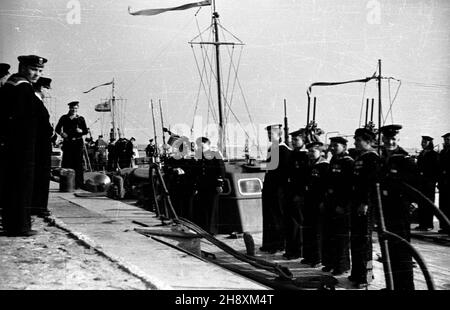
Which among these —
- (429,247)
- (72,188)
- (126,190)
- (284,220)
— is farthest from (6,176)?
(126,190)

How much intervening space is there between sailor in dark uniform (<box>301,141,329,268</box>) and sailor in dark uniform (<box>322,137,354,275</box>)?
0.66 ft

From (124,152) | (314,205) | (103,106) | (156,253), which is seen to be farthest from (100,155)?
(156,253)

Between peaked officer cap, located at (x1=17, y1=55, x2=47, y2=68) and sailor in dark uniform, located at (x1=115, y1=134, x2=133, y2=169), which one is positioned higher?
peaked officer cap, located at (x1=17, y1=55, x2=47, y2=68)

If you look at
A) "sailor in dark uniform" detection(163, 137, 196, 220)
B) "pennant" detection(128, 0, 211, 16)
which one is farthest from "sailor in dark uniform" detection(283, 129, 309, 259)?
"pennant" detection(128, 0, 211, 16)

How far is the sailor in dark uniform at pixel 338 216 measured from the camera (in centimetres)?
605

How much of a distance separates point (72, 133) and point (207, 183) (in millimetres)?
2707

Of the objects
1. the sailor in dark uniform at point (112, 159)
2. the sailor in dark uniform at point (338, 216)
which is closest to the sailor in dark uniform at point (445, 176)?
the sailor in dark uniform at point (338, 216)

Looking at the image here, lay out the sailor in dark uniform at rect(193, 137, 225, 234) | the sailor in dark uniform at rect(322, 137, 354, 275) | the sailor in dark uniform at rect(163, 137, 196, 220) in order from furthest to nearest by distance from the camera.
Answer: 1. the sailor in dark uniform at rect(163, 137, 196, 220)
2. the sailor in dark uniform at rect(193, 137, 225, 234)
3. the sailor in dark uniform at rect(322, 137, 354, 275)

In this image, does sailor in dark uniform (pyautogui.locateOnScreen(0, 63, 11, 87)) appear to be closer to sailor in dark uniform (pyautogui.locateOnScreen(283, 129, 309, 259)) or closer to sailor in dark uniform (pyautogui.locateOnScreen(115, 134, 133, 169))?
sailor in dark uniform (pyautogui.locateOnScreen(283, 129, 309, 259))

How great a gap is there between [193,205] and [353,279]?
4.30 m

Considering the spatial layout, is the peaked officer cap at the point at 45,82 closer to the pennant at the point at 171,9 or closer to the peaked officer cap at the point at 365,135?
the peaked officer cap at the point at 365,135

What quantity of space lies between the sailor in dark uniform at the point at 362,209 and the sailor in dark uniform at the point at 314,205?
90cm

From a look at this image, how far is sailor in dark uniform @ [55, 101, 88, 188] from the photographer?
9.09 meters

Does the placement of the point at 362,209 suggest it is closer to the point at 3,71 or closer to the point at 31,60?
the point at 31,60
